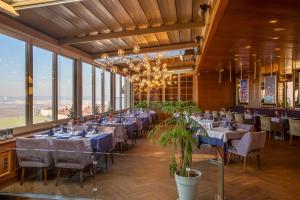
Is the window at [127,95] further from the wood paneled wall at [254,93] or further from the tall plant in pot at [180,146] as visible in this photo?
the tall plant in pot at [180,146]

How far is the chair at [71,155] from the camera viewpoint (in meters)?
4.17

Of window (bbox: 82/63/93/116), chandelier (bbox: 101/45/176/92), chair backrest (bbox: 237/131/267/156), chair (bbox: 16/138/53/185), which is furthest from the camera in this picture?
window (bbox: 82/63/93/116)

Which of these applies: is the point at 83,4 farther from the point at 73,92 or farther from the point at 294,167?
the point at 294,167

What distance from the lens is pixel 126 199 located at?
3822mm

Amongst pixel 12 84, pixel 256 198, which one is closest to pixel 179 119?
pixel 256 198

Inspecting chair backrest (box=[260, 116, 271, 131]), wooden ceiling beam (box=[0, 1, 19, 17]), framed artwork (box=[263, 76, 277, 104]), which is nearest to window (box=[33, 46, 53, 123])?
wooden ceiling beam (box=[0, 1, 19, 17])

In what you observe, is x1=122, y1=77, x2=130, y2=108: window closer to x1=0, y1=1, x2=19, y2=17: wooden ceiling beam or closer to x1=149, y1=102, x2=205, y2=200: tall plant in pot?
x1=0, y1=1, x2=19, y2=17: wooden ceiling beam

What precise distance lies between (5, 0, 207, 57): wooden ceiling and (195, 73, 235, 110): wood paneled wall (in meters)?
8.66

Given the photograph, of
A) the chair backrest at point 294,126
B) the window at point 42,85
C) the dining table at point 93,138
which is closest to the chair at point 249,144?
the dining table at point 93,138

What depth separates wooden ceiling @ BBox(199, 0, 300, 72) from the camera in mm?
3533

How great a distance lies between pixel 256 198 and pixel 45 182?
11.2ft

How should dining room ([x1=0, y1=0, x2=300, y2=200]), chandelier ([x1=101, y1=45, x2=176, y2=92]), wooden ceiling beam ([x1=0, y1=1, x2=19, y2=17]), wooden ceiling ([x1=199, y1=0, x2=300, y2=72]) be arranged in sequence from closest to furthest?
wooden ceiling ([x1=199, y1=0, x2=300, y2=72]) → dining room ([x1=0, y1=0, x2=300, y2=200]) → wooden ceiling beam ([x1=0, y1=1, x2=19, y2=17]) → chandelier ([x1=101, y1=45, x2=176, y2=92])

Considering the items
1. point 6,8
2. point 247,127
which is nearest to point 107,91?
point 247,127

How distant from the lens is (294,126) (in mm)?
8047
